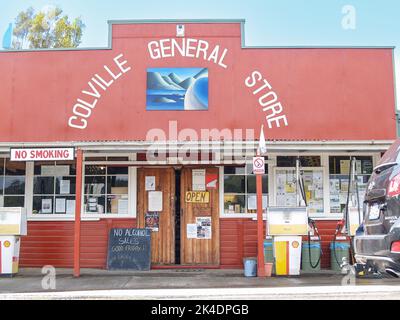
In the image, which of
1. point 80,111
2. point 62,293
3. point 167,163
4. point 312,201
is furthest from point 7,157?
point 312,201

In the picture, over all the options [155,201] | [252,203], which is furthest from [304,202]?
[155,201]

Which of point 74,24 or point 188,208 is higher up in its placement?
point 74,24

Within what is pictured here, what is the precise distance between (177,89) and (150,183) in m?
2.40

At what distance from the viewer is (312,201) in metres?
12.7

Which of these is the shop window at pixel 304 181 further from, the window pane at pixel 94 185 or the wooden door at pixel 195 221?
the window pane at pixel 94 185

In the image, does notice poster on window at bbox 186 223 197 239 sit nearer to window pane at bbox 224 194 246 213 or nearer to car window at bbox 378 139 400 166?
window pane at bbox 224 194 246 213

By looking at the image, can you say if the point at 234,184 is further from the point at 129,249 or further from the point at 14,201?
the point at 14,201

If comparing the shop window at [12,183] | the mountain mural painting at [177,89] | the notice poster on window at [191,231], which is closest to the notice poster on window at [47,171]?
the shop window at [12,183]

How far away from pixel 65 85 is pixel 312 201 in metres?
6.70

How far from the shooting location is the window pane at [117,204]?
41.4ft
